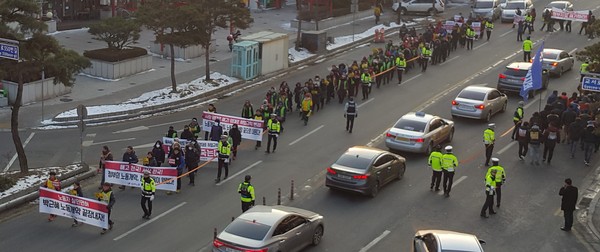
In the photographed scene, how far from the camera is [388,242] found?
1977cm

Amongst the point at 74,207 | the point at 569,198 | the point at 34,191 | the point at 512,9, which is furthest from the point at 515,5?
the point at 74,207

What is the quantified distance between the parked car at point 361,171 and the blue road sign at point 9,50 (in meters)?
9.60

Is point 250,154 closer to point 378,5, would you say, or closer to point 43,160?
point 43,160

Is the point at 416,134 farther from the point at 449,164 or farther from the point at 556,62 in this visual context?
the point at 556,62

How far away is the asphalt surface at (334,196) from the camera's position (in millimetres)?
20062

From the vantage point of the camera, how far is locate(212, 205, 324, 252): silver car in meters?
17.2

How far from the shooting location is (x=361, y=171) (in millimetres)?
22453

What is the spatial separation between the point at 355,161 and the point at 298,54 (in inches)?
940

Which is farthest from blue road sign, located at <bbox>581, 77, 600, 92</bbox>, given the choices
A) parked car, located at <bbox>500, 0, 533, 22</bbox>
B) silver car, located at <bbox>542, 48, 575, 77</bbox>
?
parked car, located at <bbox>500, 0, 533, 22</bbox>

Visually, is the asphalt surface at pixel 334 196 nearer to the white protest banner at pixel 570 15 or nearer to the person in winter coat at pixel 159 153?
the person in winter coat at pixel 159 153

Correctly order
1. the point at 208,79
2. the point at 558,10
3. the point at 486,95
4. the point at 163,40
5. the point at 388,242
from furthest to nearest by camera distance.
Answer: the point at 558,10, the point at 208,79, the point at 163,40, the point at 486,95, the point at 388,242

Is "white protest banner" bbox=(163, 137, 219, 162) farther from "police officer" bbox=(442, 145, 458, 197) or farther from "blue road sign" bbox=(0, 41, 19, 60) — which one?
"police officer" bbox=(442, 145, 458, 197)

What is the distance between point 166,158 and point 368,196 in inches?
297

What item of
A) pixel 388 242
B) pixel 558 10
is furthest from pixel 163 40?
pixel 558 10
